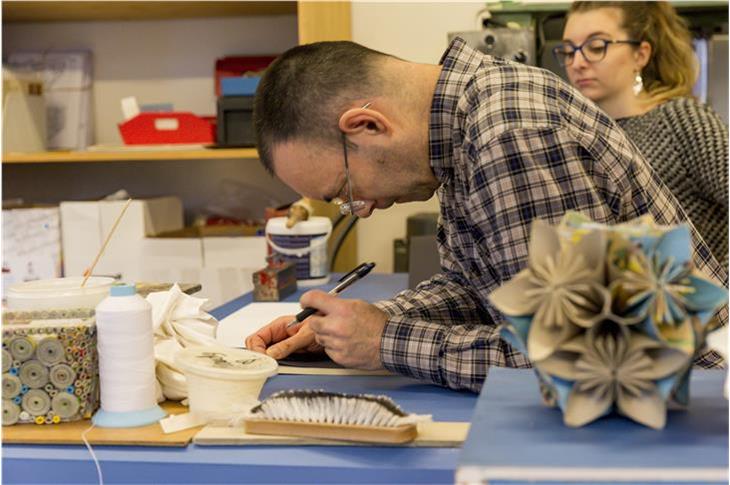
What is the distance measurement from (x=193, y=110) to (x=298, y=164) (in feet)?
5.99

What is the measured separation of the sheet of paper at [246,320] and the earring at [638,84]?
3.73ft

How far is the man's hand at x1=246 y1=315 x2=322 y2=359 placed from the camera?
1.41 metres

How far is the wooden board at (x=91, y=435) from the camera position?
1.03m

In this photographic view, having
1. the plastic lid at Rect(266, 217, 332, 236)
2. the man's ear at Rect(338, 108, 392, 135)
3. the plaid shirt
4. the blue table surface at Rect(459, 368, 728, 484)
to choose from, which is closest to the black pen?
the plaid shirt

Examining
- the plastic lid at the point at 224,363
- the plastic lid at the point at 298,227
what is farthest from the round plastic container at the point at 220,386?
the plastic lid at the point at 298,227

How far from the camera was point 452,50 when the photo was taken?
4.47 ft

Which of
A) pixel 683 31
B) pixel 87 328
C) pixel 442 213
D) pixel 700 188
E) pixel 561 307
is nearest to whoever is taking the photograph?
pixel 561 307

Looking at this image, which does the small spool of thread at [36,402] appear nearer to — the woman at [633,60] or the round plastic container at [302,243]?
the round plastic container at [302,243]

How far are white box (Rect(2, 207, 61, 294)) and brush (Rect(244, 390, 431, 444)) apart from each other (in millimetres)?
1932

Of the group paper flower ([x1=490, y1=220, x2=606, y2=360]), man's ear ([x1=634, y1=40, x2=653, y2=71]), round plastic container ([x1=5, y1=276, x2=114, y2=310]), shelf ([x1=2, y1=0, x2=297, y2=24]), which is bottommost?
round plastic container ([x1=5, y1=276, x2=114, y2=310])

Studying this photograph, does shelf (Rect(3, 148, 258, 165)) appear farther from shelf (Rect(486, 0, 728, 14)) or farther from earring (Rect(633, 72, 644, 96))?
earring (Rect(633, 72, 644, 96))

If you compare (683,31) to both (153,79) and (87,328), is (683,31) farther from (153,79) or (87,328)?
(87,328)

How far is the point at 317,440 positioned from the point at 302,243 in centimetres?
138

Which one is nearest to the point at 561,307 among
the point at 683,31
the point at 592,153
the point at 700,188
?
the point at 592,153
